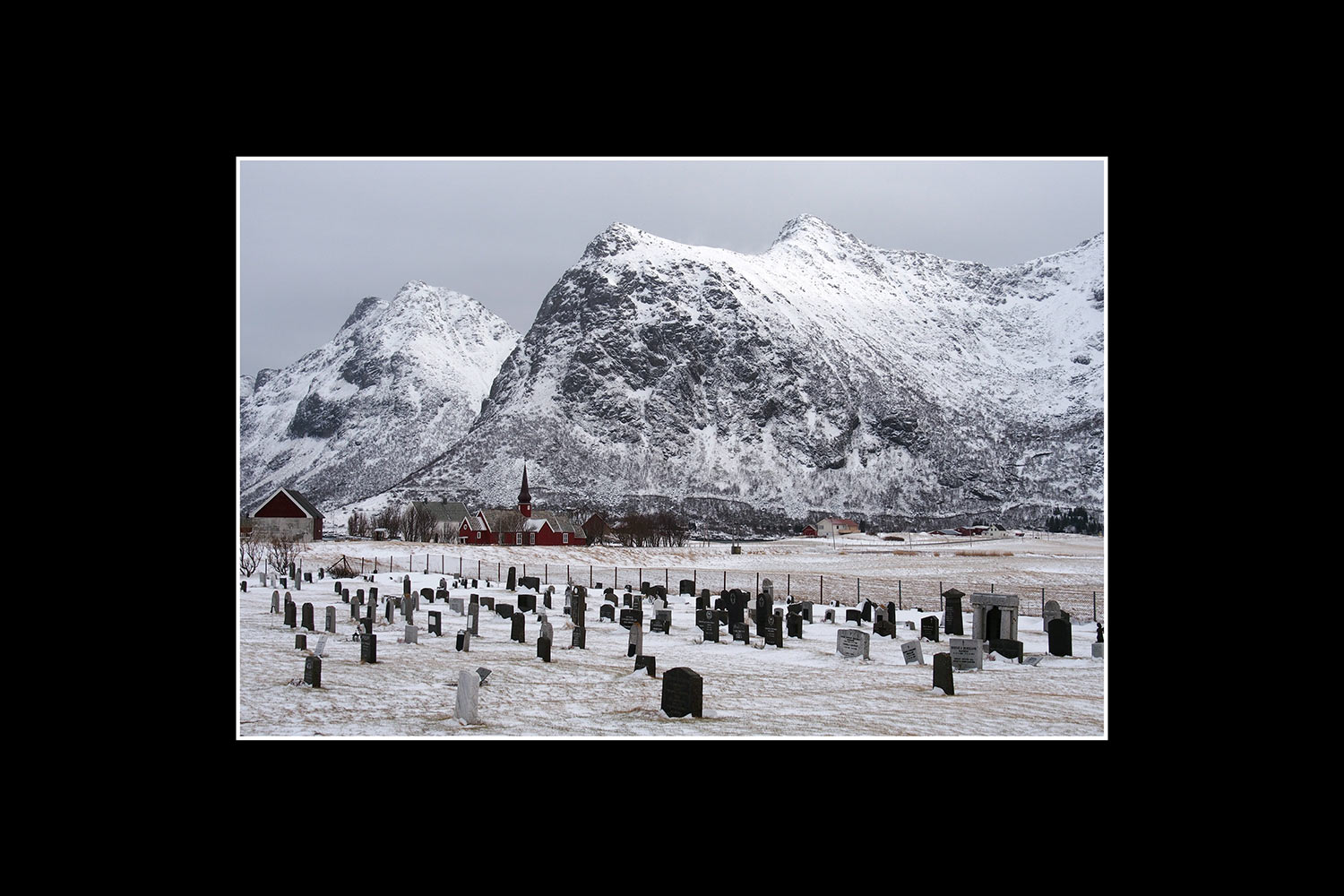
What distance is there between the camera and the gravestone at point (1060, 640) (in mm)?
17656

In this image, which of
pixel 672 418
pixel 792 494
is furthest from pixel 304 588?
pixel 672 418

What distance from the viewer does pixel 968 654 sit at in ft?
52.8

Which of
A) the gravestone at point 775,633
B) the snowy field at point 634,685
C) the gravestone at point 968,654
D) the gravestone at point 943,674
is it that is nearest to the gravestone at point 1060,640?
the snowy field at point 634,685

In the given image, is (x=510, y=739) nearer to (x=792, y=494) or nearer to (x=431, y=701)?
(x=431, y=701)

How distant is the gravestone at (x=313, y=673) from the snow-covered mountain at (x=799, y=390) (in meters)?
112

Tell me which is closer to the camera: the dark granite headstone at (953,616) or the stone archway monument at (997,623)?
the stone archway monument at (997,623)

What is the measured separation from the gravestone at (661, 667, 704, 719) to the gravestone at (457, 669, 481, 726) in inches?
97.1

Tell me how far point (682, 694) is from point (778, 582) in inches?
1087

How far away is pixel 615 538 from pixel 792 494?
65.9 m

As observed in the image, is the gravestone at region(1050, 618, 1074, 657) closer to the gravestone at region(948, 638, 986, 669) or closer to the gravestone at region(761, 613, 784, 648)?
the gravestone at region(948, 638, 986, 669)

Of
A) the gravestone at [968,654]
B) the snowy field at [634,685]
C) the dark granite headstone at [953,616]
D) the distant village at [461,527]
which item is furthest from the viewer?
the distant village at [461,527]

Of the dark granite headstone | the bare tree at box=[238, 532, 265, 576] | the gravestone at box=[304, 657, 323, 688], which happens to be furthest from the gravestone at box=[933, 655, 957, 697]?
the bare tree at box=[238, 532, 265, 576]

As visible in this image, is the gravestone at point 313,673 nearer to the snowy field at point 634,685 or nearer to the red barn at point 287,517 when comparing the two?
the snowy field at point 634,685
